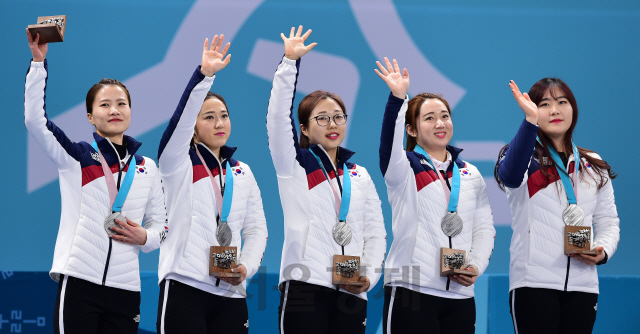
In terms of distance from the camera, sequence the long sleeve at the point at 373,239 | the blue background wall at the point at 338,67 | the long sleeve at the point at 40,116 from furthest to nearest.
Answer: the blue background wall at the point at 338,67, the long sleeve at the point at 373,239, the long sleeve at the point at 40,116

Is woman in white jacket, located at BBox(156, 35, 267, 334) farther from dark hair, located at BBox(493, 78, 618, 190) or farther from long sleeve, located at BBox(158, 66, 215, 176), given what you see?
dark hair, located at BBox(493, 78, 618, 190)

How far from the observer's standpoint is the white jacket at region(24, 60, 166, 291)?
2541 millimetres

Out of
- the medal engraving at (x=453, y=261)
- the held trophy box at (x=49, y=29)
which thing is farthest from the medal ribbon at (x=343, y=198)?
the held trophy box at (x=49, y=29)

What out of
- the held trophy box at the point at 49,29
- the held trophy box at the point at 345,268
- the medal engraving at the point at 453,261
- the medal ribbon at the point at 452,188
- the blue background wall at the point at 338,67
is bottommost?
the held trophy box at the point at 345,268

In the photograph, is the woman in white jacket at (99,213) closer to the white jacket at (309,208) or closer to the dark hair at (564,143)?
the white jacket at (309,208)

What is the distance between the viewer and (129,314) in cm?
267

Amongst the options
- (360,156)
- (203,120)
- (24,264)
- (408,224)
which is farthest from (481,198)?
(24,264)

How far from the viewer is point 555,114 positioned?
10.1 ft

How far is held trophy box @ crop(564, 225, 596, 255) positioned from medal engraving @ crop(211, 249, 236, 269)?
59.2 inches

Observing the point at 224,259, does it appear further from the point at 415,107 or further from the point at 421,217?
the point at 415,107

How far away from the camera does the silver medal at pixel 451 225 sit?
2852 mm

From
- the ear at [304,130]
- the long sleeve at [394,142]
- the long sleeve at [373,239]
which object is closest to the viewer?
the long sleeve at [394,142]

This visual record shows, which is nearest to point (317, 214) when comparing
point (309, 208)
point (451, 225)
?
point (309, 208)

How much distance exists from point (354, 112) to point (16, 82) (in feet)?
8.59
